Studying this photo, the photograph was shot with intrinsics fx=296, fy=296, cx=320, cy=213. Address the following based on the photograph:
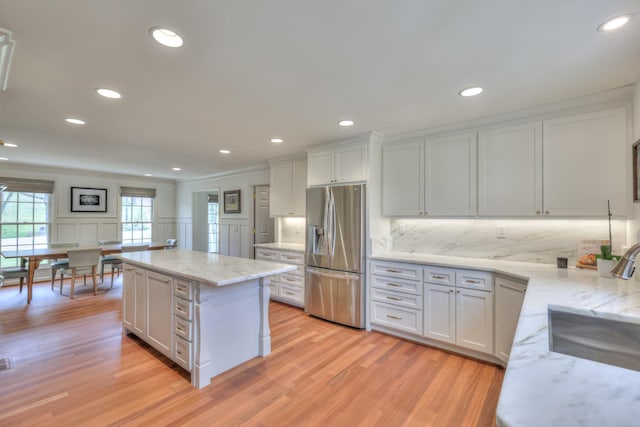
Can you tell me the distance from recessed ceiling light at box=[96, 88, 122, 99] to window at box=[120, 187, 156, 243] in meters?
5.35

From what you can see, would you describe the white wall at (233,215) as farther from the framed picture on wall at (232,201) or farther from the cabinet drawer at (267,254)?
the cabinet drawer at (267,254)

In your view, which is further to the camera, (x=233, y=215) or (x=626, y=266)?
(x=233, y=215)

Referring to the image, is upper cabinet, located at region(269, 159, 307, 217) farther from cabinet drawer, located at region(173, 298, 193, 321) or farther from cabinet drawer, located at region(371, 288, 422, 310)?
cabinet drawer, located at region(173, 298, 193, 321)

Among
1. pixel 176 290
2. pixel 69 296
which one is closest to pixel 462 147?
pixel 176 290

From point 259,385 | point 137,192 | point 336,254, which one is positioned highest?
point 137,192

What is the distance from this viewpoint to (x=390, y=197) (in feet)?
11.4

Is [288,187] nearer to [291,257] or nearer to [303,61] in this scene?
[291,257]

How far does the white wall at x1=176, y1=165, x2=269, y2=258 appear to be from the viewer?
18.9ft

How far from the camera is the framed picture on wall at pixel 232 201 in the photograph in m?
6.05

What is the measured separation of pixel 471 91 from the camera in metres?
2.21

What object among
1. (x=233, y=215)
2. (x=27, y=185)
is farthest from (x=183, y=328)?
(x=27, y=185)

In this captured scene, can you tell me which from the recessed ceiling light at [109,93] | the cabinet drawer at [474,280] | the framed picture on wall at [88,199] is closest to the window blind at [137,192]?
the framed picture on wall at [88,199]

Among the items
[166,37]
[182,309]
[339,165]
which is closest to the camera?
[166,37]

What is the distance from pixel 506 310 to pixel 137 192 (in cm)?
758
